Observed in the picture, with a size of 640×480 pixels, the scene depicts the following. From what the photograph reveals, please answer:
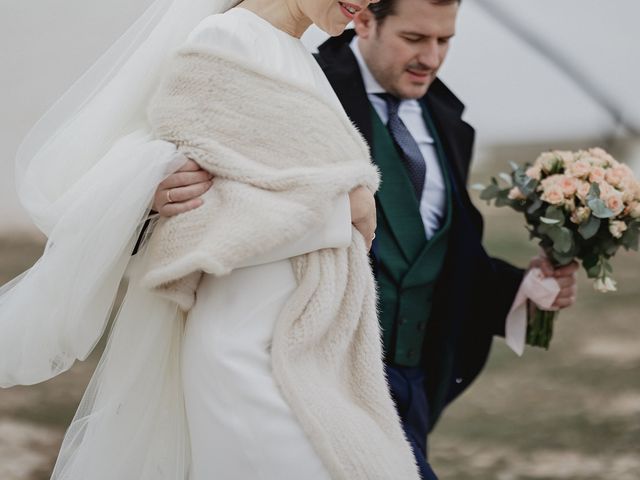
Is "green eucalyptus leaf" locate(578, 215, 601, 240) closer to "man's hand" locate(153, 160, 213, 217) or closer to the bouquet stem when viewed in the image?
the bouquet stem

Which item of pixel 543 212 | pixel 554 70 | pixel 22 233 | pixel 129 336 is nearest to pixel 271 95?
pixel 129 336

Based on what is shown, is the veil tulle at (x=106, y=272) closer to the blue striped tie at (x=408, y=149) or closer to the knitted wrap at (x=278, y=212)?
the knitted wrap at (x=278, y=212)

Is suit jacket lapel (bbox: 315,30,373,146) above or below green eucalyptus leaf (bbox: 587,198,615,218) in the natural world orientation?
above

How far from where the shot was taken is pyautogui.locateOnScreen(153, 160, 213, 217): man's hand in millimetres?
1965

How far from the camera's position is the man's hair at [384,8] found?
307 centimetres

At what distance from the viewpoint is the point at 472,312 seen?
334 centimetres

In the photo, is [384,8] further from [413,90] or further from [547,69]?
[547,69]

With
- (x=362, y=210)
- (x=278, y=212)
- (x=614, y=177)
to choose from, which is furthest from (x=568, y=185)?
(x=278, y=212)

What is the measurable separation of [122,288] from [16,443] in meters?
0.69

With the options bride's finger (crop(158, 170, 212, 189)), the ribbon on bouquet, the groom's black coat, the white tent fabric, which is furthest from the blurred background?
bride's finger (crop(158, 170, 212, 189))

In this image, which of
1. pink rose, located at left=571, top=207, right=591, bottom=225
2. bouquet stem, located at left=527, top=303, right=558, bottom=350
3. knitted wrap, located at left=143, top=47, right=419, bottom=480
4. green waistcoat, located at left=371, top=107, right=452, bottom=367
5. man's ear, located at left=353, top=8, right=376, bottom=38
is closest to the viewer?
knitted wrap, located at left=143, top=47, right=419, bottom=480

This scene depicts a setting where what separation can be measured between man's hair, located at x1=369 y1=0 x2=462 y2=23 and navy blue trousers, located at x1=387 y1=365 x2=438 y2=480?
1049 millimetres

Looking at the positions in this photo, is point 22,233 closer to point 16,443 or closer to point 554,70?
point 16,443

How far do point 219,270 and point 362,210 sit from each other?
35 centimetres
